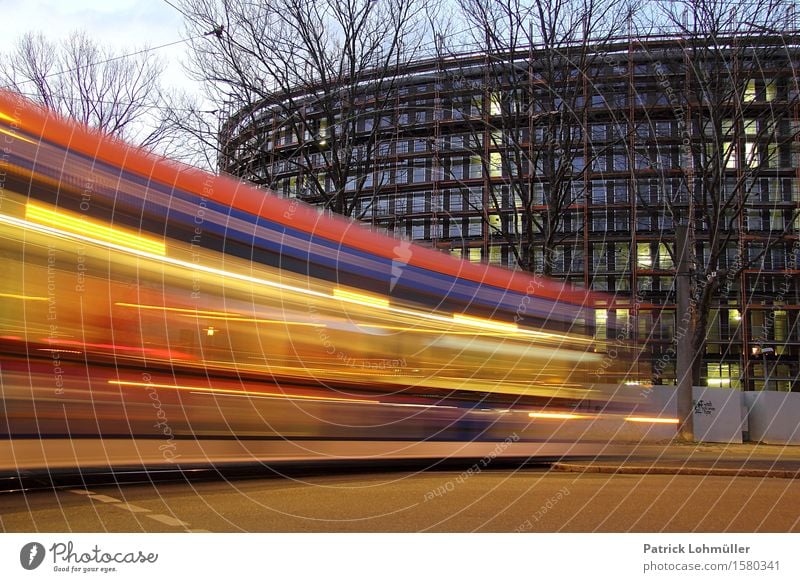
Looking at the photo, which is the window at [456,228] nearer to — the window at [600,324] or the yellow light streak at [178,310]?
the window at [600,324]

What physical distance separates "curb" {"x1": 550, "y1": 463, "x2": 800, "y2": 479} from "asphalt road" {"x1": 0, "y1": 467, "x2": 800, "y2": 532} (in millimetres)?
1081

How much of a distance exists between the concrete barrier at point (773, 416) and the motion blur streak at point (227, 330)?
13900mm

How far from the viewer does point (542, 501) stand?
7660 millimetres

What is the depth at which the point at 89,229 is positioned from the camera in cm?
612

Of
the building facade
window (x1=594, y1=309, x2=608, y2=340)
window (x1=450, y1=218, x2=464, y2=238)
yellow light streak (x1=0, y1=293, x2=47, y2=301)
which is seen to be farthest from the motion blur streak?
window (x1=450, y1=218, x2=464, y2=238)

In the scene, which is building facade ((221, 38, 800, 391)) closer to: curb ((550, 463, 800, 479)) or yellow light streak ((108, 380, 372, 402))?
curb ((550, 463, 800, 479))

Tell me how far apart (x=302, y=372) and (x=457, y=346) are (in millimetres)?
2498

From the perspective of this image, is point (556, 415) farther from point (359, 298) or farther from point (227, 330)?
point (227, 330)

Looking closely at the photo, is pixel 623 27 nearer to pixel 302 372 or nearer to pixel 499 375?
pixel 499 375

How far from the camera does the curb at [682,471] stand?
34.7 feet

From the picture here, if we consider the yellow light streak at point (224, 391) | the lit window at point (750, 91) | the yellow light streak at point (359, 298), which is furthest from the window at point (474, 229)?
the yellow light streak at point (224, 391)

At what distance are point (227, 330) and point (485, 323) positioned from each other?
3995 millimetres

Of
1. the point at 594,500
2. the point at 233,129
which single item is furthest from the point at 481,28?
the point at 594,500
